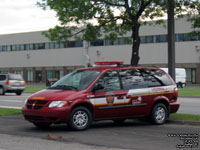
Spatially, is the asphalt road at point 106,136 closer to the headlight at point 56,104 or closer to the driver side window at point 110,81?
the headlight at point 56,104

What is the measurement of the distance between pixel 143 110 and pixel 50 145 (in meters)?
4.31

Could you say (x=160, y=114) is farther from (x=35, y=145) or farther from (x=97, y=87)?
(x=35, y=145)

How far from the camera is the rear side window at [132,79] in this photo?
42.5ft

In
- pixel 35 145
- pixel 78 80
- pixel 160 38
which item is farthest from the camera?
pixel 160 38

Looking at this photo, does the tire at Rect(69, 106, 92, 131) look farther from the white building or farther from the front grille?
the white building

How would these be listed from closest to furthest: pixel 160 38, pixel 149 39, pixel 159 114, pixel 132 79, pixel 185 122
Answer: pixel 132 79
pixel 185 122
pixel 159 114
pixel 160 38
pixel 149 39

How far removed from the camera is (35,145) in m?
9.57

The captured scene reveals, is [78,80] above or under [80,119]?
above

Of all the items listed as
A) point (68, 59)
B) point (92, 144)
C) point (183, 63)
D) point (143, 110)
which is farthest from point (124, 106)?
point (68, 59)

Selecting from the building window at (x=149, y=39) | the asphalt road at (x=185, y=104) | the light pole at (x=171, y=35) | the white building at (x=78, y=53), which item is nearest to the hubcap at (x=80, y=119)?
the light pole at (x=171, y=35)

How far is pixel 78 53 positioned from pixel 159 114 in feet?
181

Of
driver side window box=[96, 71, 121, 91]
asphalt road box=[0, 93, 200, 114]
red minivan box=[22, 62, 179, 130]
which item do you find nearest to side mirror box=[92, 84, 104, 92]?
red minivan box=[22, 62, 179, 130]

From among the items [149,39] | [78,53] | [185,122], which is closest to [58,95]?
[185,122]

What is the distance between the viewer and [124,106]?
12.7m
